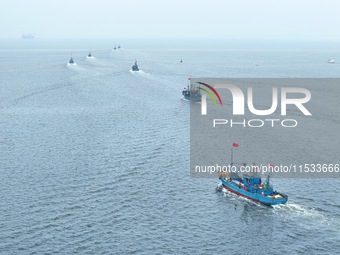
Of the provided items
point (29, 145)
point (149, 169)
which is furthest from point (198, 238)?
point (29, 145)

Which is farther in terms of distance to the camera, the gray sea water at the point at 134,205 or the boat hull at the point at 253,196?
the boat hull at the point at 253,196

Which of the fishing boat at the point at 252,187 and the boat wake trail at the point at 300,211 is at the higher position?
the fishing boat at the point at 252,187

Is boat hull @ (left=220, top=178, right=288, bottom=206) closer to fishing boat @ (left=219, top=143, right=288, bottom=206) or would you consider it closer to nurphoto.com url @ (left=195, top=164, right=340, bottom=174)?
fishing boat @ (left=219, top=143, right=288, bottom=206)

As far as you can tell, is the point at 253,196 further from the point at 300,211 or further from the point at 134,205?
the point at 134,205

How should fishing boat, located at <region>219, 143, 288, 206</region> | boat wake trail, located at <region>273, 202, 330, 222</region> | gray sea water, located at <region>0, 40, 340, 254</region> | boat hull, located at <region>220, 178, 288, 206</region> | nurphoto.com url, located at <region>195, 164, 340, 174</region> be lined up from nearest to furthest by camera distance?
1. gray sea water, located at <region>0, 40, 340, 254</region>
2. boat wake trail, located at <region>273, 202, 330, 222</region>
3. boat hull, located at <region>220, 178, 288, 206</region>
4. fishing boat, located at <region>219, 143, 288, 206</region>
5. nurphoto.com url, located at <region>195, 164, 340, 174</region>

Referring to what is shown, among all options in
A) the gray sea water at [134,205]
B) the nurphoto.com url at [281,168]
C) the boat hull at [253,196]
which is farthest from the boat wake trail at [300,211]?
the nurphoto.com url at [281,168]

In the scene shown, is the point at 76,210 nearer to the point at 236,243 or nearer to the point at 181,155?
the point at 236,243

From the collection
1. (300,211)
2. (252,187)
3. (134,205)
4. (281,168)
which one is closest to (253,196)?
(252,187)

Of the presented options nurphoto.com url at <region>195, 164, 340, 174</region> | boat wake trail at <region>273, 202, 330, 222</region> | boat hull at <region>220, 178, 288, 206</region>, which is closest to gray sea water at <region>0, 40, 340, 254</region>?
boat wake trail at <region>273, 202, 330, 222</region>

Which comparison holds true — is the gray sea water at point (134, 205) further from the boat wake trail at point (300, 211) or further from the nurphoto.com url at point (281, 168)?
the nurphoto.com url at point (281, 168)
